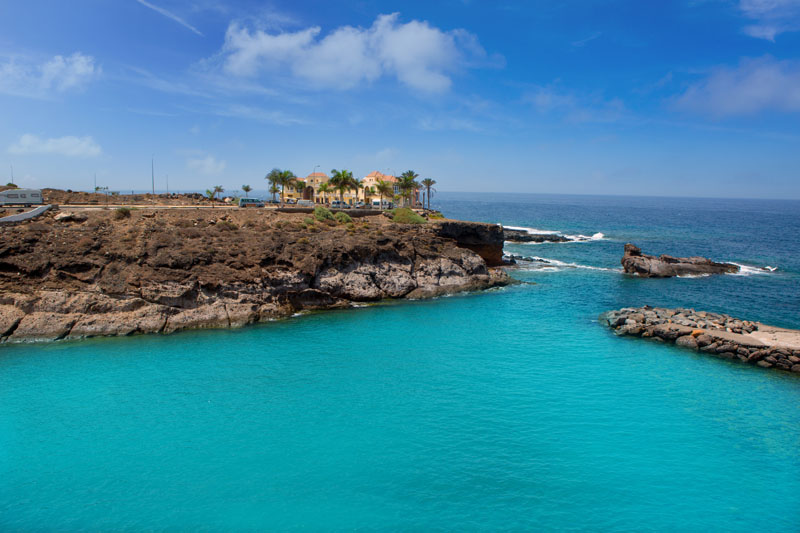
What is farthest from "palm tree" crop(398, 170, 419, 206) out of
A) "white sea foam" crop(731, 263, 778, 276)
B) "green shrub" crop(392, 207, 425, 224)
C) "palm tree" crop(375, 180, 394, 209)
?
"white sea foam" crop(731, 263, 778, 276)

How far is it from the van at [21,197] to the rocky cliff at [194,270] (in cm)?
676

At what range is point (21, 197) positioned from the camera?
175 ft

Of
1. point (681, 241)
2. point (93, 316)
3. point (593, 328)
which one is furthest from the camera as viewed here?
point (681, 241)

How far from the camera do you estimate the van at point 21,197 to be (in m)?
52.5

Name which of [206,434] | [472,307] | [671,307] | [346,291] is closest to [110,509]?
[206,434]

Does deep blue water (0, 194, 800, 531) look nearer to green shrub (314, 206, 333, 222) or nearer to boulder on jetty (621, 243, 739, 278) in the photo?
green shrub (314, 206, 333, 222)

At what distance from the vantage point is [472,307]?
47625 mm

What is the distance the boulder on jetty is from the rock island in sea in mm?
21742

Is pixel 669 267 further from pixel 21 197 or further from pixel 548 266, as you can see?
pixel 21 197

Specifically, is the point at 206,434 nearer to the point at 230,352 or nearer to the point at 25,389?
the point at 230,352

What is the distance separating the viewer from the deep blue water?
18.5m

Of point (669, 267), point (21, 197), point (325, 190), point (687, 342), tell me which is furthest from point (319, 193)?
point (687, 342)

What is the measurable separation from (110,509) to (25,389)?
1493 centimetres

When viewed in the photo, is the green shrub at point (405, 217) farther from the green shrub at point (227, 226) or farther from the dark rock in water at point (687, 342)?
the dark rock in water at point (687, 342)
